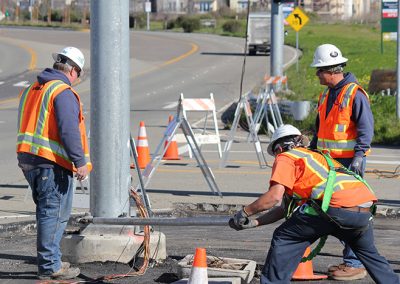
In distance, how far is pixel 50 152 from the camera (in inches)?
326

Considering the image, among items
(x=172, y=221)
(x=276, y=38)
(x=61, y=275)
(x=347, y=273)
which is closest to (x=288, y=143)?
(x=172, y=221)

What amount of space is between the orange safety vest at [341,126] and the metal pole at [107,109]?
6.20ft

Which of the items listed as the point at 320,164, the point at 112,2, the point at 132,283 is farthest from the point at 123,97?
the point at 320,164

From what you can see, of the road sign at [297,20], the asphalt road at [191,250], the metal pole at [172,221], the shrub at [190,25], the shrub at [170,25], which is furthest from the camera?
the shrub at [170,25]

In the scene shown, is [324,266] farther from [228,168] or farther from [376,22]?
[376,22]

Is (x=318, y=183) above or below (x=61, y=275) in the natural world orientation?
above

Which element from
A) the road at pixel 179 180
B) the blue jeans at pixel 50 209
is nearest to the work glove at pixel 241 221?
the road at pixel 179 180

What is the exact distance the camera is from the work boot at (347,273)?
849 centimetres

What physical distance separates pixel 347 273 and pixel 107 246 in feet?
6.99

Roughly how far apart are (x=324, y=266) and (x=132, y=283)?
180 centimetres

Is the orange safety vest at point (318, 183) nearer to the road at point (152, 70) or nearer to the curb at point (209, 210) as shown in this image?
the curb at point (209, 210)

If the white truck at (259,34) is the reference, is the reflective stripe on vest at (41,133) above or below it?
above

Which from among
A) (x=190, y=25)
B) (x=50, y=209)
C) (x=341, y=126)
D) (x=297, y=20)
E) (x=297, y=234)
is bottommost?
(x=190, y=25)

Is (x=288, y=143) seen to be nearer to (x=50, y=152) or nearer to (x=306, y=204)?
(x=306, y=204)
